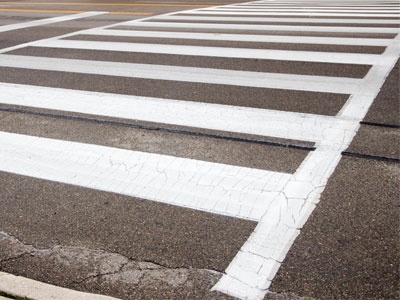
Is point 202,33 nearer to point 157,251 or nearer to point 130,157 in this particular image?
point 130,157

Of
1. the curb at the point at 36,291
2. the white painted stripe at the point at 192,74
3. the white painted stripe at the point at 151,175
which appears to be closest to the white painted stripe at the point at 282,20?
the white painted stripe at the point at 192,74

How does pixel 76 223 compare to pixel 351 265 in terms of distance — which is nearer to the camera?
pixel 351 265

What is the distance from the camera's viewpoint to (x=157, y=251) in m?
3.46

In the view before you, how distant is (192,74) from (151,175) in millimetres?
3437

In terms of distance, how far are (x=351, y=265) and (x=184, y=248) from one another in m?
1.13

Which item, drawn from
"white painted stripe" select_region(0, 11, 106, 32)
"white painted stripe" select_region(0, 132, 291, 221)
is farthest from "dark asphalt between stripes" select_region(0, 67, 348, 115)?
"white painted stripe" select_region(0, 11, 106, 32)

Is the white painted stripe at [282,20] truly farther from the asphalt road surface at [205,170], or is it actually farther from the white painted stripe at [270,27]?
the asphalt road surface at [205,170]

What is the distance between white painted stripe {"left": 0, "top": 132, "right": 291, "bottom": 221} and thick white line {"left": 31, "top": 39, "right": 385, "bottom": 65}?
4238 millimetres

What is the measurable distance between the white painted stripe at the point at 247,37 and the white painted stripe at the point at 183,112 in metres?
4.09

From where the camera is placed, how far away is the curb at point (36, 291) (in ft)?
9.71

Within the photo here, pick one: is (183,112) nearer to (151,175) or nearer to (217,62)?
(151,175)

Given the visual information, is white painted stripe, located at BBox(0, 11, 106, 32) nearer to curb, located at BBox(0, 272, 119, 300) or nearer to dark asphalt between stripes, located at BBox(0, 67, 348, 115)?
dark asphalt between stripes, located at BBox(0, 67, 348, 115)

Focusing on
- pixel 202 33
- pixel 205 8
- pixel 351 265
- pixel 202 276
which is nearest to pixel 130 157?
pixel 202 276

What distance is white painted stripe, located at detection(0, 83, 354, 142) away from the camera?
5.42 meters
